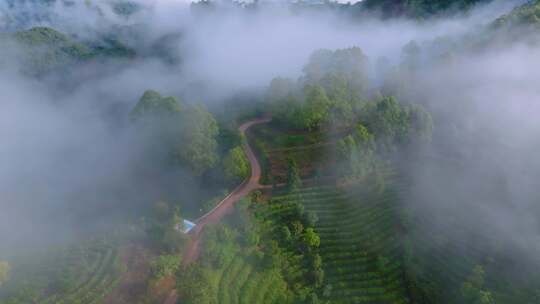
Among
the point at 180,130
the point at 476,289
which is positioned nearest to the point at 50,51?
the point at 180,130

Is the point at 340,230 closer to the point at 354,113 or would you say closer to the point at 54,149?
the point at 354,113

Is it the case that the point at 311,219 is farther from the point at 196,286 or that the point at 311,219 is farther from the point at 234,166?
the point at 196,286

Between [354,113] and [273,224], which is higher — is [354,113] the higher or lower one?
the higher one

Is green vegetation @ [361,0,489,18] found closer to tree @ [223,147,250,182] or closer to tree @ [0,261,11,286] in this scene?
tree @ [223,147,250,182]

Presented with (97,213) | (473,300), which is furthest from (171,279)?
(473,300)

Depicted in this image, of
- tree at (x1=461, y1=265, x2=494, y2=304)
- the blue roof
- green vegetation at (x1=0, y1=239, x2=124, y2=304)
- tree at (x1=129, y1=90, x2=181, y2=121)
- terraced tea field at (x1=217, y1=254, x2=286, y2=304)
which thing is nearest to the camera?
green vegetation at (x1=0, y1=239, x2=124, y2=304)

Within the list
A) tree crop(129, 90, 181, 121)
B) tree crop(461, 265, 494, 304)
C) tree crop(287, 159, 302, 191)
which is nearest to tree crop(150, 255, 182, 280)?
tree crop(287, 159, 302, 191)

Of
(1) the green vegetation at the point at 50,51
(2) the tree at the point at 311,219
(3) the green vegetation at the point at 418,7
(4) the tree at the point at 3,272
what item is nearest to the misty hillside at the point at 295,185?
(4) the tree at the point at 3,272
